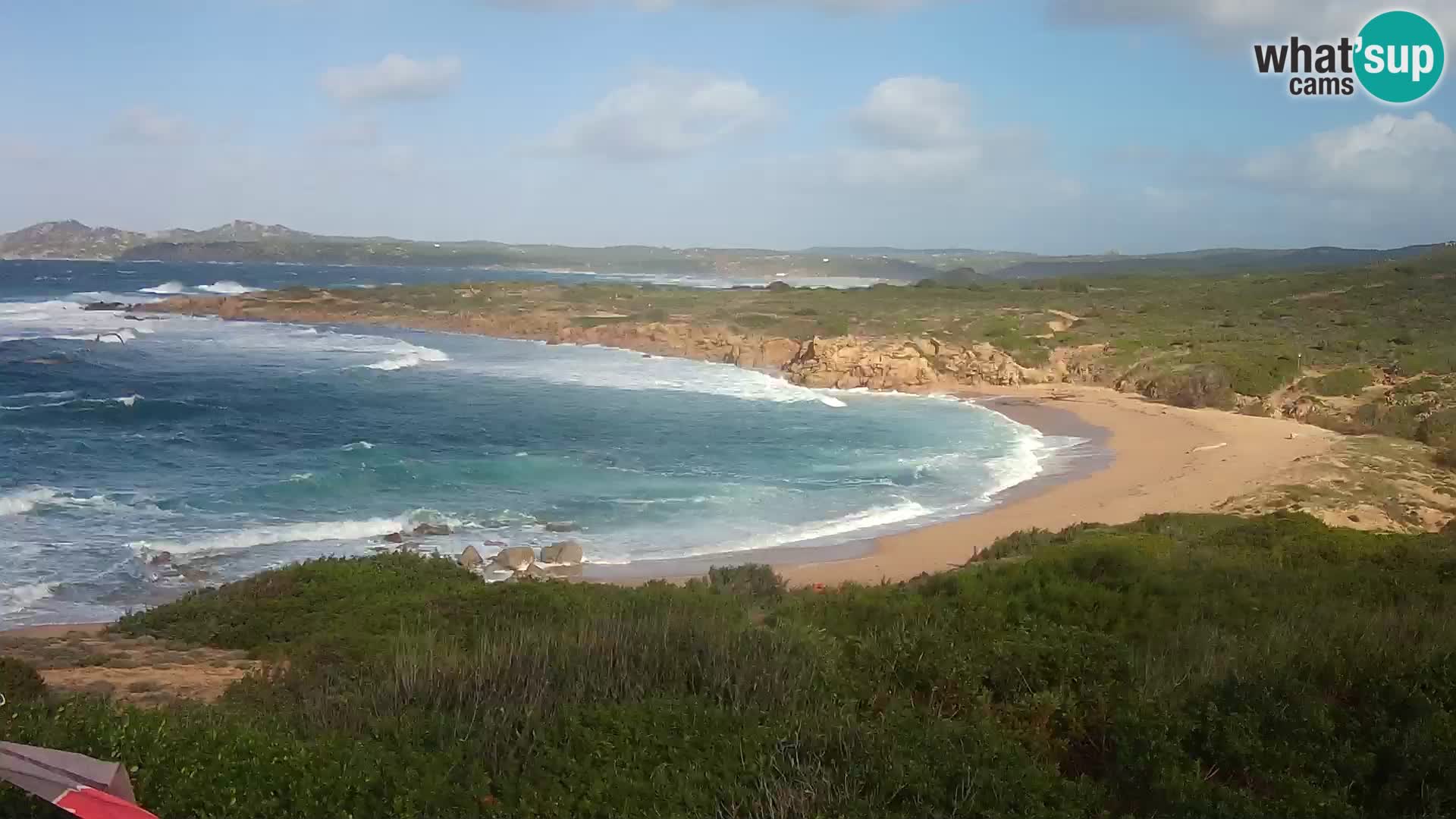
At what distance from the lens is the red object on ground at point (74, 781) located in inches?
127

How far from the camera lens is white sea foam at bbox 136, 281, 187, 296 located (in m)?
87.8

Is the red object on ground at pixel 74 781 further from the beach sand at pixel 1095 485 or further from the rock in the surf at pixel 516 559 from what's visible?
the rock in the surf at pixel 516 559

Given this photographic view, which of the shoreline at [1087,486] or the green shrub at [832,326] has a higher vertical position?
the green shrub at [832,326]

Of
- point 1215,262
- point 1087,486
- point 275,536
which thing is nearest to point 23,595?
point 275,536

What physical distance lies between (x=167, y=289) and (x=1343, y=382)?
3665 inches

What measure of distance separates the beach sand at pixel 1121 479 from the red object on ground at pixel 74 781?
11.8 m

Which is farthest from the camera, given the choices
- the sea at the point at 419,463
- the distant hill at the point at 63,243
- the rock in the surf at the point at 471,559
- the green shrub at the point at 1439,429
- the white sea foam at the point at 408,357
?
the distant hill at the point at 63,243

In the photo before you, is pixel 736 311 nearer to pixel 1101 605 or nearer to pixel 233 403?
pixel 233 403

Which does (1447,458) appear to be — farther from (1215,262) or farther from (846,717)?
(1215,262)

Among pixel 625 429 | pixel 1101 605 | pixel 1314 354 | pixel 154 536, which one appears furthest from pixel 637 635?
pixel 1314 354

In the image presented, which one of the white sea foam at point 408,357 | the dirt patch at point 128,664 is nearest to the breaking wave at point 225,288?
the white sea foam at point 408,357

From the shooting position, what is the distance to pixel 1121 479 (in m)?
23.6

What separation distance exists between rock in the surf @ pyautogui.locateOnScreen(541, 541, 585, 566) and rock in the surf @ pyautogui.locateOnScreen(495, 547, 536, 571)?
0.90 feet

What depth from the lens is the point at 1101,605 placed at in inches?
360
